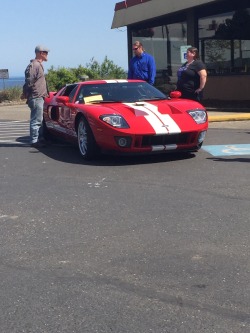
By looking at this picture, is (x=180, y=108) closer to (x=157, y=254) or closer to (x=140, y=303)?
(x=157, y=254)

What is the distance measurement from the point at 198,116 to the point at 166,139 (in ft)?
2.35

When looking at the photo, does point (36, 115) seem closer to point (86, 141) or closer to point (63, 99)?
point (63, 99)

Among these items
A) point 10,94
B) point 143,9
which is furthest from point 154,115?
point 10,94

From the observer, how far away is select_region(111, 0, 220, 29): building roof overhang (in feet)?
63.7

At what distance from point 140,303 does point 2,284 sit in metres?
1.01

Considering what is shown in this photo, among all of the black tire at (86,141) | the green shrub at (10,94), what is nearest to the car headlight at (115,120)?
the black tire at (86,141)

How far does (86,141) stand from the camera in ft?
28.6

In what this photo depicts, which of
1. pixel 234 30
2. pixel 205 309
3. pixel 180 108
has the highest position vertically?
pixel 234 30

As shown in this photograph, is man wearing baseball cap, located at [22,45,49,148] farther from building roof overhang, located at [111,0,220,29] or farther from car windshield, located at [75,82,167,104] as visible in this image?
building roof overhang, located at [111,0,220,29]

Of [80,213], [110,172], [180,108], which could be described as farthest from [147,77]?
[80,213]

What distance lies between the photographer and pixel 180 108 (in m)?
8.74

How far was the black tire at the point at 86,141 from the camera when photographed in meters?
8.59

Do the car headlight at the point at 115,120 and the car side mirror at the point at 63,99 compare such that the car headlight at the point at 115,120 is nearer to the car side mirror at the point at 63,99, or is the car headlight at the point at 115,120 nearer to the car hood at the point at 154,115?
the car hood at the point at 154,115

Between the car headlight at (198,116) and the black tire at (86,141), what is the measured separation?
147cm
